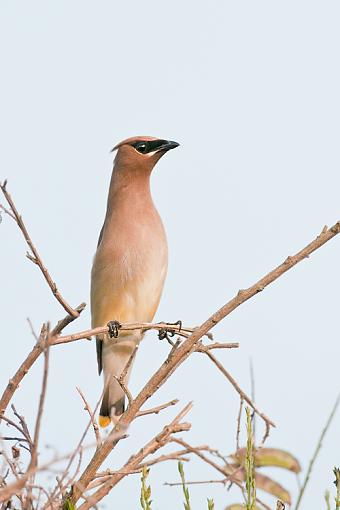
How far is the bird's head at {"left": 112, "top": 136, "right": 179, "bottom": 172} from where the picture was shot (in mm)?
5164

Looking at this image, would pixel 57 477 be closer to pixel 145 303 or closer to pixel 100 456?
pixel 100 456

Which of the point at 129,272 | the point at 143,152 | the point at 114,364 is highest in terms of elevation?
the point at 143,152

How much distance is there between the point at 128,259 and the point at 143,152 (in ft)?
2.31

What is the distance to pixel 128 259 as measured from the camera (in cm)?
482

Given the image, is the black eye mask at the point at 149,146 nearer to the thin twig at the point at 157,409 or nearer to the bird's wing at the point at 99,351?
the bird's wing at the point at 99,351

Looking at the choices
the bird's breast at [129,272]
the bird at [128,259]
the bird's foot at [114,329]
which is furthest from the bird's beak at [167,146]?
the bird's foot at [114,329]

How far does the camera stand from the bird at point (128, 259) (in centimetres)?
484

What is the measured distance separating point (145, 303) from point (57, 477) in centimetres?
291

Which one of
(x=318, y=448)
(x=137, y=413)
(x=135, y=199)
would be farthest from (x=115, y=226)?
(x=318, y=448)

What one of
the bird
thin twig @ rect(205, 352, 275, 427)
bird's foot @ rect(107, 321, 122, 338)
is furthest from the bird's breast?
thin twig @ rect(205, 352, 275, 427)

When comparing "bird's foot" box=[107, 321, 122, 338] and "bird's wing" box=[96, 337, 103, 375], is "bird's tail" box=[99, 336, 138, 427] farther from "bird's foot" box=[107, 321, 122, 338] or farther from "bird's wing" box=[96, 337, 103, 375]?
"bird's foot" box=[107, 321, 122, 338]

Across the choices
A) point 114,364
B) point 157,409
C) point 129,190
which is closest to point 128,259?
point 129,190

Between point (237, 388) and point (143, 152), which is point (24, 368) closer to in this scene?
point (237, 388)

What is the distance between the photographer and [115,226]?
4906 mm
